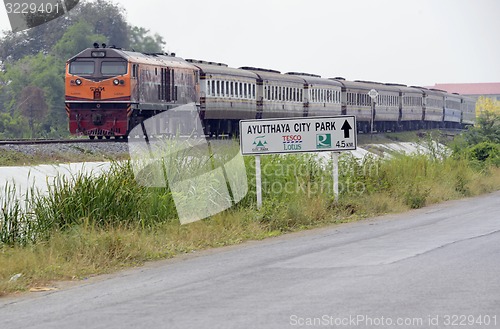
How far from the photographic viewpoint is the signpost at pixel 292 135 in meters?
16.9

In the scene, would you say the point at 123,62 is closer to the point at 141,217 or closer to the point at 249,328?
the point at 141,217

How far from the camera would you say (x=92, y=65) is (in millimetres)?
34531

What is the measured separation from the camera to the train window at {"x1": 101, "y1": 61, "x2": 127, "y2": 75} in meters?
33.5

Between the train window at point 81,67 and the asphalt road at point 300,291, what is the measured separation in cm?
2257

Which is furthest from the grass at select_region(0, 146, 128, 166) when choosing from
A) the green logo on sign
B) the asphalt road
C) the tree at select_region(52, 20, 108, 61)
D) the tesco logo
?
the tree at select_region(52, 20, 108, 61)

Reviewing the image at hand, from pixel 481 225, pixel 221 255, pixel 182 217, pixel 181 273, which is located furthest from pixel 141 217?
pixel 481 225

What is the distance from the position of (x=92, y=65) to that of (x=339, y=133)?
18834 mm

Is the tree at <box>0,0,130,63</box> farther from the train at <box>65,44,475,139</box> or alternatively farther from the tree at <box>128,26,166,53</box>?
the train at <box>65,44,475,139</box>

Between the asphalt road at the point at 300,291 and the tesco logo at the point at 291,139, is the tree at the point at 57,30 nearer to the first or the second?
the tesco logo at the point at 291,139

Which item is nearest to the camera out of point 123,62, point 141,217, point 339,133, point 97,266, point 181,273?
point 181,273

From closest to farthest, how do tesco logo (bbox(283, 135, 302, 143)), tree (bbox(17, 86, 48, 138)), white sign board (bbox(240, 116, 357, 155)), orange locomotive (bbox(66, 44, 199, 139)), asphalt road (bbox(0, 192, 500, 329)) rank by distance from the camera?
asphalt road (bbox(0, 192, 500, 329)), white sign board (bbox(240, 116, 357, 155)), tesco logo (bbox(283, 135, 302, 143)), orange locomotive (bbox(66, 44, 199, 139)), tree (bbox(17, 86, 48, 138))

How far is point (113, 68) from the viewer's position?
33812 millimetres

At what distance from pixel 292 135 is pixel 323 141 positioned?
57cm

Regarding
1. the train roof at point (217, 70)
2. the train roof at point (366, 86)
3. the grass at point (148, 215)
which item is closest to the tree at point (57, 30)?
the train roof at point (366, 86)
